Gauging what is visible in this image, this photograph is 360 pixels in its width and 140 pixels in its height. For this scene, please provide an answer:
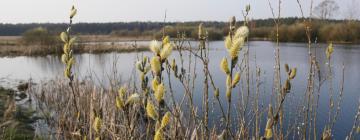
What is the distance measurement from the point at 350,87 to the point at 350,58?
6.41m

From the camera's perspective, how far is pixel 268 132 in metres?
1.01

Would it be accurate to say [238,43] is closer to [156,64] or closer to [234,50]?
[234,50]

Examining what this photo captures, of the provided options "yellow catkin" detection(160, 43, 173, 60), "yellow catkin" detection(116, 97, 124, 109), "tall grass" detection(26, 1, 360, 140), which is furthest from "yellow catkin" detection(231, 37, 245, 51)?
"yellow catkin" detection(116, 97, 124, 109)

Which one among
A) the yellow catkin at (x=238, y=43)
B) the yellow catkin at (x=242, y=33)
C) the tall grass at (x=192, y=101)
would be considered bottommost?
the tall grass at (x=192, y=101)

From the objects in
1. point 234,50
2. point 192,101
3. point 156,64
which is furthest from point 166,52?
point 192,101

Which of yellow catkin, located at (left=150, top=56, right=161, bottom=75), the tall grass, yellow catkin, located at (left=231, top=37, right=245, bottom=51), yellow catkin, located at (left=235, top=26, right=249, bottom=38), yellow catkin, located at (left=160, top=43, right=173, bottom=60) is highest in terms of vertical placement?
yellow catkin, located at (left=235, top=26, right=249, bottom=38)

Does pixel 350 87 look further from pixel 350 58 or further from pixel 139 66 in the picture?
pixel 139 66

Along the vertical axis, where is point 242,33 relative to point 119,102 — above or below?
above

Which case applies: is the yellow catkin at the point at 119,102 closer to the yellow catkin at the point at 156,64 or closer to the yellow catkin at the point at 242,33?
the yellow catkin at the point at 156,64

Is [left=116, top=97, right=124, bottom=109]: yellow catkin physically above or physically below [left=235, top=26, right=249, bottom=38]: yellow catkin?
below

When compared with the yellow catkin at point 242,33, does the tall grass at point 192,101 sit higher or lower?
lower

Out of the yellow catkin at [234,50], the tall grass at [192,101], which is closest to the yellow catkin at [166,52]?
the tall grass at [192,101]

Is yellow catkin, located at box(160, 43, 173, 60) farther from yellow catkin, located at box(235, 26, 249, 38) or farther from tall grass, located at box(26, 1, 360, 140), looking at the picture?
yellow catkin, located at box(235, 26, 249, 38)

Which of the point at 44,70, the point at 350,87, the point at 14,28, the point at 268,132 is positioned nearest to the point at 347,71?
the point at 350,87
